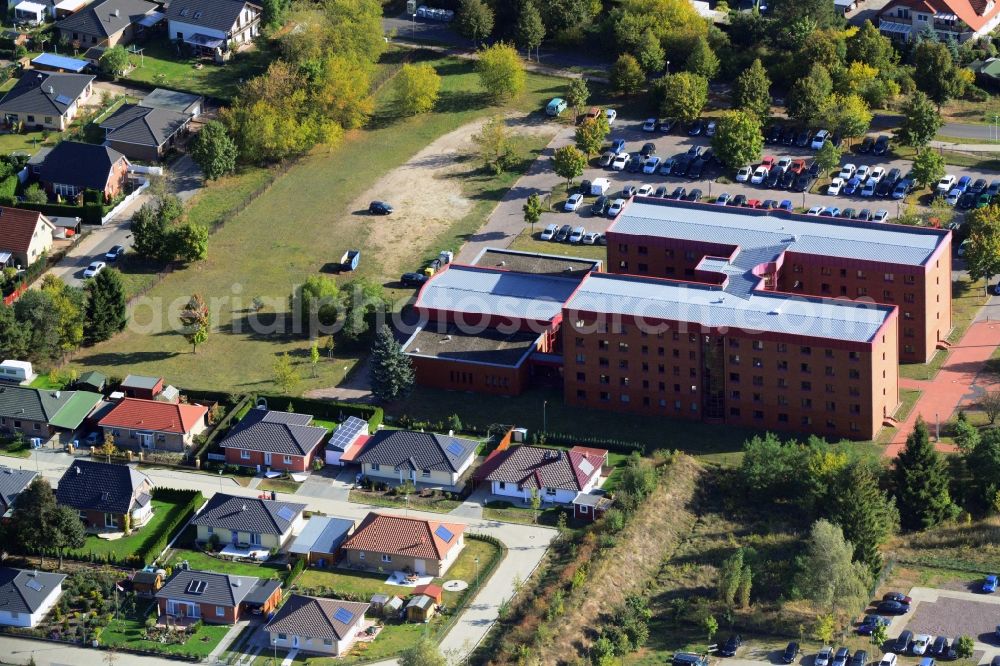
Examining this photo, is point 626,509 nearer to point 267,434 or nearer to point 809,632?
point 809,632

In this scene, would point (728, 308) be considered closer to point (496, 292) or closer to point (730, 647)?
Answer: point (496, 292)

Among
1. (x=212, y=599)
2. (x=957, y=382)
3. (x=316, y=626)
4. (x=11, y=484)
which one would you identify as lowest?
(x=316, y=626)

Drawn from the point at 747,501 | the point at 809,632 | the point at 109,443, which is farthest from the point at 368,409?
the point at 809,632

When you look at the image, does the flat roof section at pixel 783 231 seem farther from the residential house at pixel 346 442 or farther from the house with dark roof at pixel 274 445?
the house with dark roof at pixel 274 445

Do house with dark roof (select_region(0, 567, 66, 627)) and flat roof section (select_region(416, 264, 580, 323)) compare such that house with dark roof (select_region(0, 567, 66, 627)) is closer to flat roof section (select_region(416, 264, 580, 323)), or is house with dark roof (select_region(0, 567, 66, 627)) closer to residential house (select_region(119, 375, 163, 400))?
residential house (select_region(119, 375, 163, 400))

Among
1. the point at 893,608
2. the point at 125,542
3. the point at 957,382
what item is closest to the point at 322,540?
the point at 125,542

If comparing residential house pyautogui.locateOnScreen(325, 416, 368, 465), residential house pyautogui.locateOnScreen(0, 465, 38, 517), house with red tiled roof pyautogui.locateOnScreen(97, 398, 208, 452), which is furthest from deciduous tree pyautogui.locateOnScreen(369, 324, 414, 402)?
residential house pyautogui.locateOnScreen(0, 465, 38, 517)
